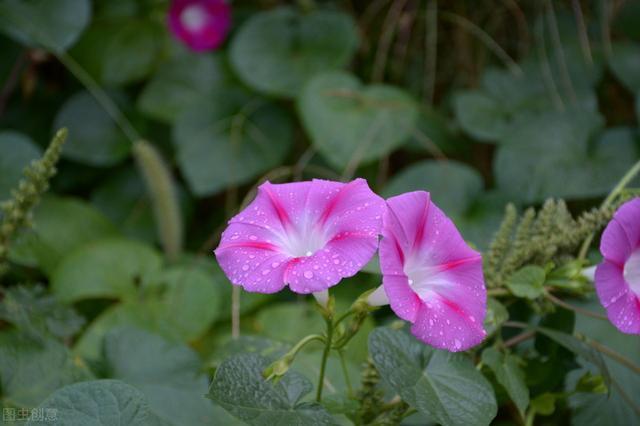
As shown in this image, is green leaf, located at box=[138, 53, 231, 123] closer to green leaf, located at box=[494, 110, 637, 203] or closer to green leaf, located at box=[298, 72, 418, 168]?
green leaf, located at box=[298, 72, 418, 168]

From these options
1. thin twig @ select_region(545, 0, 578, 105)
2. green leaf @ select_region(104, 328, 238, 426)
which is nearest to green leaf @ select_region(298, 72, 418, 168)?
thin twig @ select_region(545, 0, 578, 105)

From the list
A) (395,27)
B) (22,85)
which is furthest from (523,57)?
(22,85)

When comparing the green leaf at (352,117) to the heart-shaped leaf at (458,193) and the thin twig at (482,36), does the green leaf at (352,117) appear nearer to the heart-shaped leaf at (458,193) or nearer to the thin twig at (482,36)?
the heart-shaped leaf at (458,193)

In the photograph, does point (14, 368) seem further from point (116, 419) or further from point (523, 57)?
point (523, 57)

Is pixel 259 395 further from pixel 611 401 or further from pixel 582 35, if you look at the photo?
pixel 582 35

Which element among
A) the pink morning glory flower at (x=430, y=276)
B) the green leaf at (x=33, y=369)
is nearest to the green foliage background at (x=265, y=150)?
the green leaf at (x=33, y=369)
